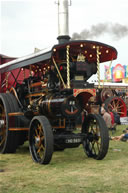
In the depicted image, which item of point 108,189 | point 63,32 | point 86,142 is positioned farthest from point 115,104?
point 108,189

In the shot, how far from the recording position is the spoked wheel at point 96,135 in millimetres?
5426

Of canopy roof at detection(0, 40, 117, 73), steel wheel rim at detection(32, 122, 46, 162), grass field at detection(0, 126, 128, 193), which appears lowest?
grass field at detection(0, 126, 128, 193)

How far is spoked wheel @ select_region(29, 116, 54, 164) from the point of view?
506 cm

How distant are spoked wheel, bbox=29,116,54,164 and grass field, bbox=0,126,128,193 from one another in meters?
0.16

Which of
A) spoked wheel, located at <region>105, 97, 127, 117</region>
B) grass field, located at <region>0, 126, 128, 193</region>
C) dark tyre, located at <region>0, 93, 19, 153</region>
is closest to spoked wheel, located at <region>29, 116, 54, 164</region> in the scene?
grass field, located at <region>0, 126, 128, 193</region>

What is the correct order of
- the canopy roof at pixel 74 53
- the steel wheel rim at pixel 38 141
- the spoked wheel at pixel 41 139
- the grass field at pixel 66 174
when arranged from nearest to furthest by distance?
the grass field at pixel 66 174
the spoked wheel at pixel 41 139
the steel wheel rim at pixel 38 141
the canopy roof at pixel 74 53

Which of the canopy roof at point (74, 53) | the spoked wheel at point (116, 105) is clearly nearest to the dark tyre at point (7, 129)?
the canopy roof at point (74, 53)

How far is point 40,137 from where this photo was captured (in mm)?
5469

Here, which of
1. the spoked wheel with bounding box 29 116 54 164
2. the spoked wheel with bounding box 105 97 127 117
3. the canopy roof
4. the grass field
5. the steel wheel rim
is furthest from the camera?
the spoked wheel with bounding box 105 97 127 117

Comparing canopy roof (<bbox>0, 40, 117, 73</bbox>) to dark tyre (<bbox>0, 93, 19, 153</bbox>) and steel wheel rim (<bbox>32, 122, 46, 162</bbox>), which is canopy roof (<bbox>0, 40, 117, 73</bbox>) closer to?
dark tyre (<bbox>0, 93, 19, 153</bbox>)

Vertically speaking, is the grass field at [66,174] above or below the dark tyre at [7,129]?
below

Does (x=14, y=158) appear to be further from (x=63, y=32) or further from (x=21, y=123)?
(x=63, y=32)

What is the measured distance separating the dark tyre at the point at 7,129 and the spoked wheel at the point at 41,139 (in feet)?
2.87

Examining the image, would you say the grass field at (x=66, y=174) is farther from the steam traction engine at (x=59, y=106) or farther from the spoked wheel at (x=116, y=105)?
the spoked wheel at (x=116, y=105)
